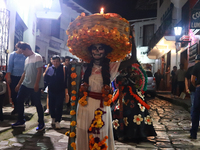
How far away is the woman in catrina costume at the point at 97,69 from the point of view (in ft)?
9.30

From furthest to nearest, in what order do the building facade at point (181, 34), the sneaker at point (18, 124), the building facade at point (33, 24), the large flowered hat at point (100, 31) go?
the building facade at point (181, 34) → the building facade at point (33, 24) → the sneaker at point (18, 124) → the large flowered hat at point (100, 31)

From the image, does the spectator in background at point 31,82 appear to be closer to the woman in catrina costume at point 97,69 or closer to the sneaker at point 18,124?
the sneaker at point 18,124

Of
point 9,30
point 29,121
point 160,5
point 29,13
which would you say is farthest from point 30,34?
point 160,5

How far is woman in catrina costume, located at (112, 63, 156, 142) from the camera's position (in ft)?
16.0

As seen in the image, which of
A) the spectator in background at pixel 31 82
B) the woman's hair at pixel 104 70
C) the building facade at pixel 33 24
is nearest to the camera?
the woman's hair at pixel 104 70

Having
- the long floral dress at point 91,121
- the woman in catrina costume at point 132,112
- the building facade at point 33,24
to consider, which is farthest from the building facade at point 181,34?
the long floral dress at point 91,121

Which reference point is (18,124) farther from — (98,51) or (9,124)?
(98,51)

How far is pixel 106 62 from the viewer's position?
126 inches

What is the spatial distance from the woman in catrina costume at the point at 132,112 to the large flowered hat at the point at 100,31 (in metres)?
1.80

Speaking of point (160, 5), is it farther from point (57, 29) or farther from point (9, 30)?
point (9, 30)

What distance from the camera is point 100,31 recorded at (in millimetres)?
2781

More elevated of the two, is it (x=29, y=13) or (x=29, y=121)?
(x=29, y=13)

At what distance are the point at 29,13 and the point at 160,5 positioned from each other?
617 inches

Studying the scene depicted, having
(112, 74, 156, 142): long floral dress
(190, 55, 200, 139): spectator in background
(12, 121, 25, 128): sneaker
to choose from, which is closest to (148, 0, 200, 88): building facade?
(190, 55, 200, 139): spectator in background
